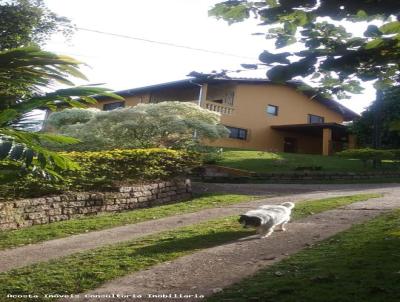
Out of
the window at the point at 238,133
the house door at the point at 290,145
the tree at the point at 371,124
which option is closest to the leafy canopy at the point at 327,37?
the tree at the point at 371,124

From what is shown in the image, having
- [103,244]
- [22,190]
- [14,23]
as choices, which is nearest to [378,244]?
[103,244]

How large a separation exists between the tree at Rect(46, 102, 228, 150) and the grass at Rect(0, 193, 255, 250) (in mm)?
5807

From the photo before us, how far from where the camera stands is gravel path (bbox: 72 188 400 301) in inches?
179

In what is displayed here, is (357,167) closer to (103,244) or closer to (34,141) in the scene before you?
(103,244)

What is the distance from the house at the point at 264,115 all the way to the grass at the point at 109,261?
1976 cm

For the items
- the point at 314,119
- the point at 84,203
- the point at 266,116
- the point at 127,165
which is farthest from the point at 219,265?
the point at 314,119

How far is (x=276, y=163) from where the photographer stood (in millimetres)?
21188

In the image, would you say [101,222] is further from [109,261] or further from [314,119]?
[314,119]

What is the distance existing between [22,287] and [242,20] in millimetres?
3550

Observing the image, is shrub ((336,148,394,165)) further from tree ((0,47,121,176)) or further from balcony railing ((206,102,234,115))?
tree ((0,47,121,176))

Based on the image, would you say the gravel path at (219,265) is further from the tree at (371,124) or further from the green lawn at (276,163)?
the tree at (371,124)

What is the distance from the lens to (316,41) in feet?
8.58

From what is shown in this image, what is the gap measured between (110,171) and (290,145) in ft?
76.5

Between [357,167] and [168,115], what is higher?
[168,115]
